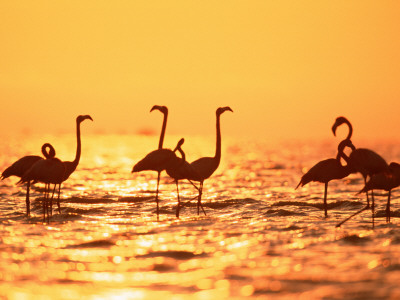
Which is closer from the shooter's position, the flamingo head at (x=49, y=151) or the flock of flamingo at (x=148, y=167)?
the flock of flamingo at (x=148, y=167)

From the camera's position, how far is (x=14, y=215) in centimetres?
1681

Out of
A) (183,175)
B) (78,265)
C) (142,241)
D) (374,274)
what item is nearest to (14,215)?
(183,175)

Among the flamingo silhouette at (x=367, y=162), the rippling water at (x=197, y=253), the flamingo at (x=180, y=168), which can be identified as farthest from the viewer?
the flamingo at (x=180, y=168)

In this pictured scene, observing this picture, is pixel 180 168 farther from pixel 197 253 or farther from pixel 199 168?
pixel 197 253

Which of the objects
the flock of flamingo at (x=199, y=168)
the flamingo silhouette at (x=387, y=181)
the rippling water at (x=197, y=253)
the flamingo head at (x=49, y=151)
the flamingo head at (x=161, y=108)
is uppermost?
the flamingo head at (x=161, y=108)

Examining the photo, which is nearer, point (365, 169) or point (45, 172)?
point (365, 169)

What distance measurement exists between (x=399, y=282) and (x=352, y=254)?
2085mm

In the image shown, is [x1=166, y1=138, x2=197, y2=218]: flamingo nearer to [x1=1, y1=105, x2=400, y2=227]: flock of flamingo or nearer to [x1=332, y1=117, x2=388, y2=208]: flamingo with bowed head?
[x1=1, y1=105, x2=400, y2=227]: flock of flamingo

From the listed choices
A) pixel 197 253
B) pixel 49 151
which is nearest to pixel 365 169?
pixel 197 253

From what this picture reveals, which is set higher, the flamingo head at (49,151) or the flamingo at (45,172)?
the flamingo head at (49,151)

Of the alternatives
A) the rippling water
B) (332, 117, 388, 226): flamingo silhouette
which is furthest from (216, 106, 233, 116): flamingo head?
(332, 117, 388, 226): flamingo silhouette

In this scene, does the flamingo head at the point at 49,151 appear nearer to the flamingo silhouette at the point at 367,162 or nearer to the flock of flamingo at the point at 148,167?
the flock of flamingo at the point at 148,167

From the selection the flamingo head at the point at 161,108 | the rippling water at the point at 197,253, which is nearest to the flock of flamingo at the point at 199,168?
Result: the flamingo head at the point at 161,108

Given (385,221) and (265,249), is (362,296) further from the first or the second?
(385,221)
